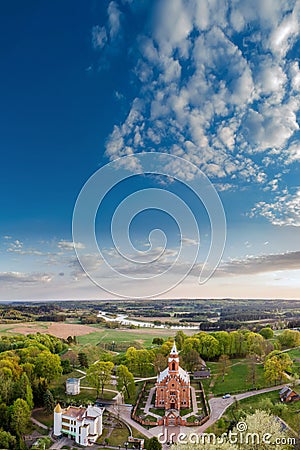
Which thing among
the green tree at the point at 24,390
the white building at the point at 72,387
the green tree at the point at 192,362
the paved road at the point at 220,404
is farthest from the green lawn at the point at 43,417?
the green tree at the point at 192,362

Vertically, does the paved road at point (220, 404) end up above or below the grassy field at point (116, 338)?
below

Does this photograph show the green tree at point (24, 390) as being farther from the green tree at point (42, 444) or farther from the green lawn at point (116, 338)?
the green lawn at point (116, 338)

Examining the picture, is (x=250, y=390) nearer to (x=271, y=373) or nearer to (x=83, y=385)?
(x=271, y=373)

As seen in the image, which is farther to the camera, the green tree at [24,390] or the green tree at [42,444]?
the green tree at [24,390]

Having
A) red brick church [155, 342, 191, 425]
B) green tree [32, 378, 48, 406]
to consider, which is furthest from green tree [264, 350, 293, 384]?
green tree [32, 378, 48, 406]

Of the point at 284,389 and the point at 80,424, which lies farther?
the point at 284,389

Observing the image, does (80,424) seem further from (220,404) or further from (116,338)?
(116,338)

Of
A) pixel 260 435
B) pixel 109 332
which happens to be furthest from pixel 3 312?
pixel 260 435

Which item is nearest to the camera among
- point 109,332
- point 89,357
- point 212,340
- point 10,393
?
point 10,393

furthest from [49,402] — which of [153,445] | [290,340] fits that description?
[290,340]
